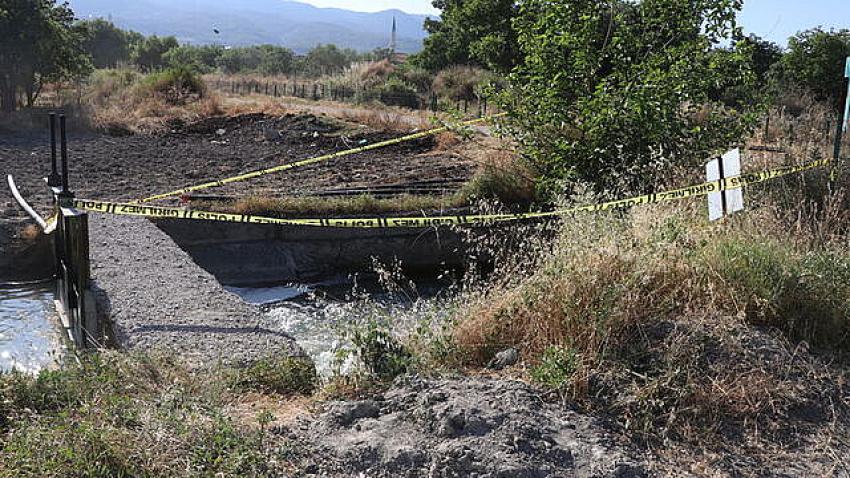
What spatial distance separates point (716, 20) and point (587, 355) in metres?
6.92

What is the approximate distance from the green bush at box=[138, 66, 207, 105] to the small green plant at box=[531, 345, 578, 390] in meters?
20.5

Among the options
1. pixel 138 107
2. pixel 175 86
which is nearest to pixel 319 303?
pixel 138 107

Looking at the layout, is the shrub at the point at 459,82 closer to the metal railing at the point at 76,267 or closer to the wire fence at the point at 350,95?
the wire fence at the point at 350,95

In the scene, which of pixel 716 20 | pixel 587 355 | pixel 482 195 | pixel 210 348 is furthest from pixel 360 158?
pixel 587 355

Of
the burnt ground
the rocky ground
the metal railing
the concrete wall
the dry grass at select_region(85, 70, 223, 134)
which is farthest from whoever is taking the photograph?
the dry grass at select_region(85, 70, 223, 134)

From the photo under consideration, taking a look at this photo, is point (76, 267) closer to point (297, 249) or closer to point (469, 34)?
point (297, 249)

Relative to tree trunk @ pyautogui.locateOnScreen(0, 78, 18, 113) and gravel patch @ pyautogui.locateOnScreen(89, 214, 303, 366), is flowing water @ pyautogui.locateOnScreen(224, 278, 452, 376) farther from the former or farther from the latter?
tree trunk @ pyautogui.locateOnScreen(0, 78, 18, 113)

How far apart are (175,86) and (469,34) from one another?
12.2 m

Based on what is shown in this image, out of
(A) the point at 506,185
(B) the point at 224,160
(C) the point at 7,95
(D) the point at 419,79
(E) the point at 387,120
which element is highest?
(D) the point at 419,79

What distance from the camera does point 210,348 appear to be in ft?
20.2

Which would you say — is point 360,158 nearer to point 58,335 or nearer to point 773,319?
point 58,335

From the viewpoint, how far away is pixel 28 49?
68.2 ft

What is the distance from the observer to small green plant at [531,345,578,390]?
15.7 feet

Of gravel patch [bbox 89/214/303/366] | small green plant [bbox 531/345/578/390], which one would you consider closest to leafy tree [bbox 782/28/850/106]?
gravel patch [bbox 89/214/303/366]
